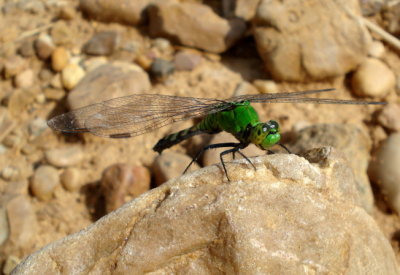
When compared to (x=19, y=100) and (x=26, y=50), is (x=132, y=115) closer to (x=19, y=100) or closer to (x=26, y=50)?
(x=19, y=100)

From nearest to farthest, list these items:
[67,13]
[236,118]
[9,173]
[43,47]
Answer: [236,118], [9,173], [43,47], [67,13]

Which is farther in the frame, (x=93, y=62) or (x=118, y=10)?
(x=118, y=10)

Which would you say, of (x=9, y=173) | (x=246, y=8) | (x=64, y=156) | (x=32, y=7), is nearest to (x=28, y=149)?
(x=9, y=173)

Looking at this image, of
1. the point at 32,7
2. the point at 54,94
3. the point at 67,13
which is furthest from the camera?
the point at 32,7

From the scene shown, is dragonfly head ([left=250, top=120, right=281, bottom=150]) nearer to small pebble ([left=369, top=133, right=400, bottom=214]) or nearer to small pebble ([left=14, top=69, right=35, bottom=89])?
small pebble ([left=369, top=133, right=400, bottom=214])

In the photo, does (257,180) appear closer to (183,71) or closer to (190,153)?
(190,153)

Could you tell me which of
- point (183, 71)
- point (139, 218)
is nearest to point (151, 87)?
point (183, 71)
